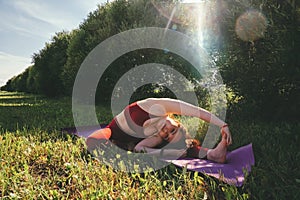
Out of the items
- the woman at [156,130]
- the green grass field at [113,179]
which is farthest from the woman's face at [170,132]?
the green grass field at [113,179]

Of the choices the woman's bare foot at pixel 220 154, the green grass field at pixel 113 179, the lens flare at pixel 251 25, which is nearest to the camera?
the green grass field at pixel 113 179

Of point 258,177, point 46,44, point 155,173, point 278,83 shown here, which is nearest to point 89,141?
point 155,173

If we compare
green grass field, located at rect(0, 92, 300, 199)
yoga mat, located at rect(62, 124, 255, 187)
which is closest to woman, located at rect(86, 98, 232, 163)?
yoga mat, located at rect(62, 124, 255, 187)

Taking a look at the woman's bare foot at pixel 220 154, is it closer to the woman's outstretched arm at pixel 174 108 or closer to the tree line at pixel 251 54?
the woman's outstretched arm at pixel 174 108

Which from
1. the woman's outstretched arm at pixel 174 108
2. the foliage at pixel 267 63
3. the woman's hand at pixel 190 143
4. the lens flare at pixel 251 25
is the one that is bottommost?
the woman's hand at pixel 190 143

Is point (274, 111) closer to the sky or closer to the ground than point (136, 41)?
closer to the ground

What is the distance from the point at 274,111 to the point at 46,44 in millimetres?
15472

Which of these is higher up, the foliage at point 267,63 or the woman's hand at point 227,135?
the foliage at point 267,63

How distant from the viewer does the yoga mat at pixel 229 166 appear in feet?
7.53

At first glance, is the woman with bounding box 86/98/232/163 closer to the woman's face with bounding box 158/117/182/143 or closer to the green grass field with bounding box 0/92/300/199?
the woman's face with bounding box 158/117/182/143

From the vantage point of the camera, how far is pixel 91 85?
10602mm

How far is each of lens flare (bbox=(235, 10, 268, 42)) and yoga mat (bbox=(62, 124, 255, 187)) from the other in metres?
2.46

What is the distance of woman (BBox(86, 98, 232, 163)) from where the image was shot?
2.97 metres

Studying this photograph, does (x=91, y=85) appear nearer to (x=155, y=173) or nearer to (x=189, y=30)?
(x=189, y=30)
